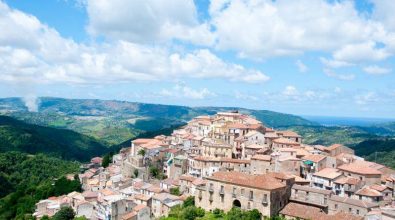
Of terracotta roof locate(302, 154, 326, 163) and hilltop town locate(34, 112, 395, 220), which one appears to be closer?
hilltop town locate(34, 112, 395, 220)

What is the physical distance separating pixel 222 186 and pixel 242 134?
27.7 meters

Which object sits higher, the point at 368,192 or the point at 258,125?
the point at 258,125

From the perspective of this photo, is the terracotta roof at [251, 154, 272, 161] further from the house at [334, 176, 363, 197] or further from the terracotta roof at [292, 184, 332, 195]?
the house at [334, 176, 363, 197]

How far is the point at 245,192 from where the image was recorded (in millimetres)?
57906

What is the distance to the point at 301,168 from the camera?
68.5 metres

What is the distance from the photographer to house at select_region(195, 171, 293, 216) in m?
55.8

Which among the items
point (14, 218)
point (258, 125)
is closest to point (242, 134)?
point (258, 125)

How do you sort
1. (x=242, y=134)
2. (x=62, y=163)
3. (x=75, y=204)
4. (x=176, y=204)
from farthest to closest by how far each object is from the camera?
1. (x=62, y=163)
2. (x=242, y=134)
3. (x=75, y=204)
4. (x=176, y=204)

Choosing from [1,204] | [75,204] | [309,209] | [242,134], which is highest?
[242,134]

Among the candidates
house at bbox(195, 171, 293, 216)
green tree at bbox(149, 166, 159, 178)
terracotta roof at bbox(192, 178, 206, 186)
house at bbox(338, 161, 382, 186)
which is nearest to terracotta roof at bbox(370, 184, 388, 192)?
house at bbox(338, 161, 382, 186)

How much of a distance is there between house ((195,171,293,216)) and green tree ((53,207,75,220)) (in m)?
25.8

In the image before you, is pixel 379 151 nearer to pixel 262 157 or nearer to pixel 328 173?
pixel 262 157

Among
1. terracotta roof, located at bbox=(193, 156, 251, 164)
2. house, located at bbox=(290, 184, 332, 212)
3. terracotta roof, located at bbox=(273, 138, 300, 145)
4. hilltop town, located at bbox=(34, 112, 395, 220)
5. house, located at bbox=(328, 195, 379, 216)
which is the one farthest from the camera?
terracotta roof, located at bbox=(273, 138, 300, 145)

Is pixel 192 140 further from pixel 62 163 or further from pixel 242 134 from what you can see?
pixel 62 163
